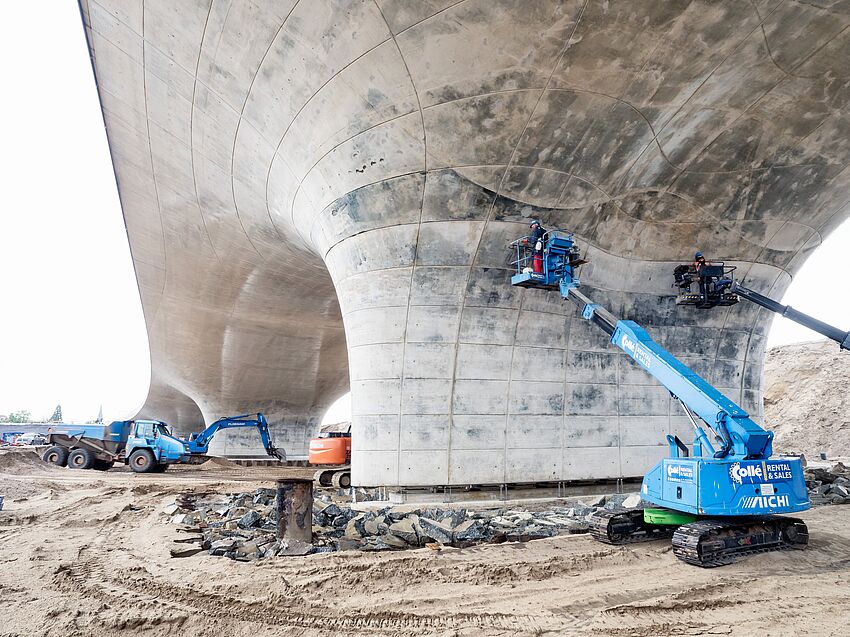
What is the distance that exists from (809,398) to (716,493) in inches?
1447

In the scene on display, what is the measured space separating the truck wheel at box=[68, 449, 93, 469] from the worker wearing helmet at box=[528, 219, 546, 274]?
2199 cm

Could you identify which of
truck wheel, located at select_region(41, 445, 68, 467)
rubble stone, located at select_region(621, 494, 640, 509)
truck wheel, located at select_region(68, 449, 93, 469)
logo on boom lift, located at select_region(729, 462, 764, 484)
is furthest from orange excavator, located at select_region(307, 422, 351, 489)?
truck wheel, located at select_region(41, 445, 68, 467)

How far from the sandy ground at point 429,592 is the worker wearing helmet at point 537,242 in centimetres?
453

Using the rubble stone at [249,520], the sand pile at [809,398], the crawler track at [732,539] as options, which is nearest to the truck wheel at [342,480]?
the rubble stone at [249,520]

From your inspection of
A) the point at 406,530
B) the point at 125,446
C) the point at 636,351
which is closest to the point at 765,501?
the point at 636,351

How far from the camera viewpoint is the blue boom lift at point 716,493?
5805mm

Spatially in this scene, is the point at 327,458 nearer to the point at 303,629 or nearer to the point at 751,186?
the point at 303,629

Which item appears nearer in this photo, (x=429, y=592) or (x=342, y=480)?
(x=429, y=592)

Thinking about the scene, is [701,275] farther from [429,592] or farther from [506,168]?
[429,592]

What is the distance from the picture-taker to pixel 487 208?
9.79m

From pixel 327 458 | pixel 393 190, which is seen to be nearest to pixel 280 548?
pixel 393 190

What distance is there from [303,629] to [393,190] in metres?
7.38

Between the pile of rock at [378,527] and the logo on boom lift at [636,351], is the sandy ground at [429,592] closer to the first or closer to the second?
the pile of rock at [378,527]

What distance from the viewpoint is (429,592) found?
5.00m
